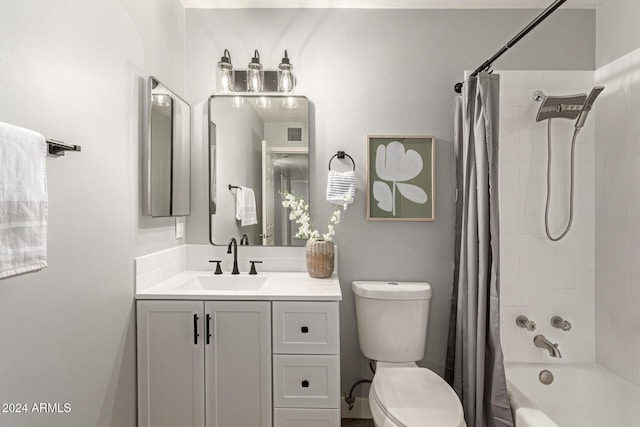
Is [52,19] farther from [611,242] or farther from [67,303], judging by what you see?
[611,242]

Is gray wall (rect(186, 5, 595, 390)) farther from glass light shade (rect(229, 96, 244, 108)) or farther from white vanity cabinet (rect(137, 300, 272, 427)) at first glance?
white vanity cabinet (rect(137, 300, 272, 427))

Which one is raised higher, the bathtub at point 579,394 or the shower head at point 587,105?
the shower head at point 587,105

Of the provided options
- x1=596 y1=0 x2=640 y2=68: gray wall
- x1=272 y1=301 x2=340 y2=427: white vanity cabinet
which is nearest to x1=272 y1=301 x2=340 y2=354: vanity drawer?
x1=272 y1=301 x2=340 y2=427: white vanity cabinet

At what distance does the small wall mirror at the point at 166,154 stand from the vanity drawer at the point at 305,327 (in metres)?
0.81

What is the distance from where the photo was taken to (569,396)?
6.92 ft

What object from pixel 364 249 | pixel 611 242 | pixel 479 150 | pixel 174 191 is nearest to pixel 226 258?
pixel 174 191

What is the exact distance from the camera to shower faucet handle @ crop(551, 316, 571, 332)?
2.19 m

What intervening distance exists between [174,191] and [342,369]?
1.44 m

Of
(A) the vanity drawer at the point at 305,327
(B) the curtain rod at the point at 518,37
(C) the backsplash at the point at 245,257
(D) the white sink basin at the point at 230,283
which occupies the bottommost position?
(A) the vanity drawer at the point at 305,327

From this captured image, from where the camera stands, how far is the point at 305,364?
1.74m

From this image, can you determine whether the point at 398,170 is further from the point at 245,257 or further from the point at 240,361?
the point at 240,361

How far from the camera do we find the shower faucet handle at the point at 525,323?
2.18 m

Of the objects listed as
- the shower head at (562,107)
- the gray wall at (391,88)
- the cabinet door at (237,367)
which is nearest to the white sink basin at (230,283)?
the cabinet door at (237,367)

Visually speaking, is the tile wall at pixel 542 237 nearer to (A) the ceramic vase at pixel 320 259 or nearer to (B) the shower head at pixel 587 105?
(B) the shower head at pixel 587 105
